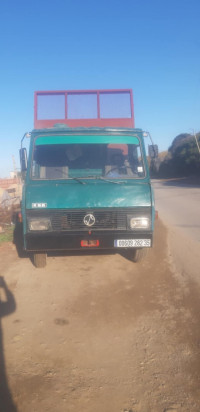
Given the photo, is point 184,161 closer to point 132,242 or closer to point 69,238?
point 132,242

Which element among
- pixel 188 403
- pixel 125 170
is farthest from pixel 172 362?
pixel 125 170

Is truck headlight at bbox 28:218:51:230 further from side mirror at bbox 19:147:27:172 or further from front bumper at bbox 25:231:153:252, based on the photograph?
side mirror at bbox 19:147:27:172

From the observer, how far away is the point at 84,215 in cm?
431

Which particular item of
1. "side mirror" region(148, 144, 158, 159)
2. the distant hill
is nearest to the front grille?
"side mirror" region(148, 144, 158, 159)

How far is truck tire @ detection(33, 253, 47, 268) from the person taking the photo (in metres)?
5.05

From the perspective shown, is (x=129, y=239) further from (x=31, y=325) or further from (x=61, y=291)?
(x=31, y=325)

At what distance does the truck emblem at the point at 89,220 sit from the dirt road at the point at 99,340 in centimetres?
98

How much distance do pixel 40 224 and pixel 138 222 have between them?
145cm

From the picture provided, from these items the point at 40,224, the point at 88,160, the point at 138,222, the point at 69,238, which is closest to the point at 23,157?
the point at 88,160

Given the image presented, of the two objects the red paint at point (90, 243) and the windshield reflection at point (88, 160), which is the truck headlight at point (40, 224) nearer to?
the red paint at point (90, 243)

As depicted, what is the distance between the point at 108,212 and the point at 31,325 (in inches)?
72.8

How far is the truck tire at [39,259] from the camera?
5.05 metres

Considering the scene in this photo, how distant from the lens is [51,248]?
14.4 feet

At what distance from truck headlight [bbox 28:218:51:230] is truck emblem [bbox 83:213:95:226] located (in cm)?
53
